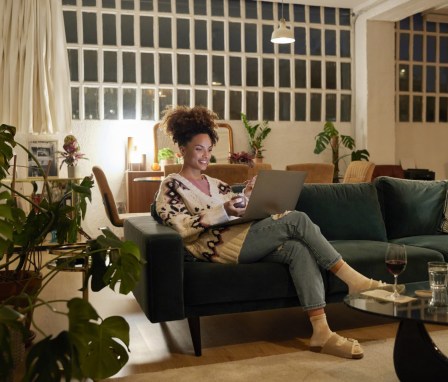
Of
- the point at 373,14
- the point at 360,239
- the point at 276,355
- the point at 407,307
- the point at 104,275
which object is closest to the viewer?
the point at 104,275

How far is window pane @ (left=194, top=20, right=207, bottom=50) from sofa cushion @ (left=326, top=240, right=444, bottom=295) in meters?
4.70

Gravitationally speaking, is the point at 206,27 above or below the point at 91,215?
above

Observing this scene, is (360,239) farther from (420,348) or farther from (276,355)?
(420,348)

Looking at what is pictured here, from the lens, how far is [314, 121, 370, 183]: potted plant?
746 cm

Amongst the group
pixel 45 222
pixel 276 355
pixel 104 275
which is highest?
pixel 45 222

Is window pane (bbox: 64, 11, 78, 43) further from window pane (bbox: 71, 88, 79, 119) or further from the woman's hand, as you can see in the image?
the woman's hand

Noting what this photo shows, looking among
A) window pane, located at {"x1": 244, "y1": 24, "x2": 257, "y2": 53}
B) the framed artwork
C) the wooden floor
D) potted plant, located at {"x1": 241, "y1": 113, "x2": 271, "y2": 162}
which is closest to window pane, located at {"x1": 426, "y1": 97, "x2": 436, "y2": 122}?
potted plant, located at {"x1": 241, "y1": 113, "x2": 271, "y2": 162}

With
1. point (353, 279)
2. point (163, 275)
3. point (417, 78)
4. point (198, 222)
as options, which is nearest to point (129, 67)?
point (417, 78)

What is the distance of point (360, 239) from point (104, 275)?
2.05 meters

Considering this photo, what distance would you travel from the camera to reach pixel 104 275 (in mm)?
1870

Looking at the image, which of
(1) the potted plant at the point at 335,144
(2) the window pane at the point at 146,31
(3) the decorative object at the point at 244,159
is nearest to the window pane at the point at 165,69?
(2) the window pane at the point at 146,31

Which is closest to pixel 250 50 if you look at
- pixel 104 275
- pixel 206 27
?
pixel 206 27

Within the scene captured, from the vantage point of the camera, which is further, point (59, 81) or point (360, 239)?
point (59, 81)

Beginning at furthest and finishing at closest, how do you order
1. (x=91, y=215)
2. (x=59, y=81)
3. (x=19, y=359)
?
(x=91, y=215) < (x=59, y=81) < (x=19, y=359)
